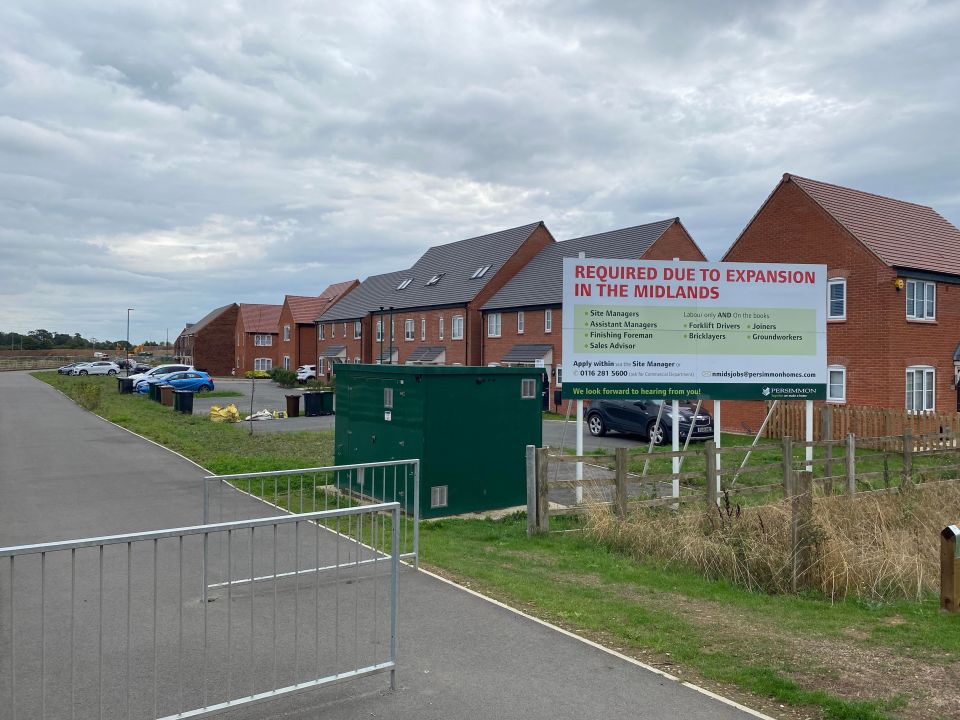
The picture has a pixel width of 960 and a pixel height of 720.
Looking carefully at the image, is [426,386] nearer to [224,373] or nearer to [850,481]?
[850,481]

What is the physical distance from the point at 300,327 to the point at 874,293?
6188cm

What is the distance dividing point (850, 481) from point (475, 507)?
642 centimetres

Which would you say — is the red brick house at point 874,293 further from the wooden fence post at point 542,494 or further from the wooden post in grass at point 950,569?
the wooden post in grass at point 950,569

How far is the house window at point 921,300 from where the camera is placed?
24.1 metres

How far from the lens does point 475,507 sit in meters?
12.0

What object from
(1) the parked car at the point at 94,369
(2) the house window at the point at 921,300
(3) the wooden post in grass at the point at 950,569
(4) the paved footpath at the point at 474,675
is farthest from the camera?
(1) the parked car at the point at 94,369

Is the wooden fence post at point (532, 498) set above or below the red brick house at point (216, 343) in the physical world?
below

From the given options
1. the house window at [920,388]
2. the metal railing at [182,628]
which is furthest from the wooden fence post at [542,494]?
the house window at [920,388]

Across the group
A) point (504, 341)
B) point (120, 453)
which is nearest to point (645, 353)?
point (120, 453)

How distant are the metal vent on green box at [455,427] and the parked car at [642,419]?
1084 cm

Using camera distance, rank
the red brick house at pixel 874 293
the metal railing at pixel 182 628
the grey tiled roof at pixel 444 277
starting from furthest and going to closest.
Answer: the grey tiled roof at pixel 444 277 → the red brick house at pixel 874 293 → the metal railing at pixel 182 628

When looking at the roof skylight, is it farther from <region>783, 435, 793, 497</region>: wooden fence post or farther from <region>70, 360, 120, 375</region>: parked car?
<region>70, 360, 120, 375</region>: parked car

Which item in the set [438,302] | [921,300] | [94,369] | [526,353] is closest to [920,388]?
[921,300]

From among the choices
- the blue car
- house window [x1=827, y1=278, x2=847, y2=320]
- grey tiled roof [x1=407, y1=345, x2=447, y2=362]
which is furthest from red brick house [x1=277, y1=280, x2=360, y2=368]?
house window [x1=827, y1=278, x2=847, y2=320]
